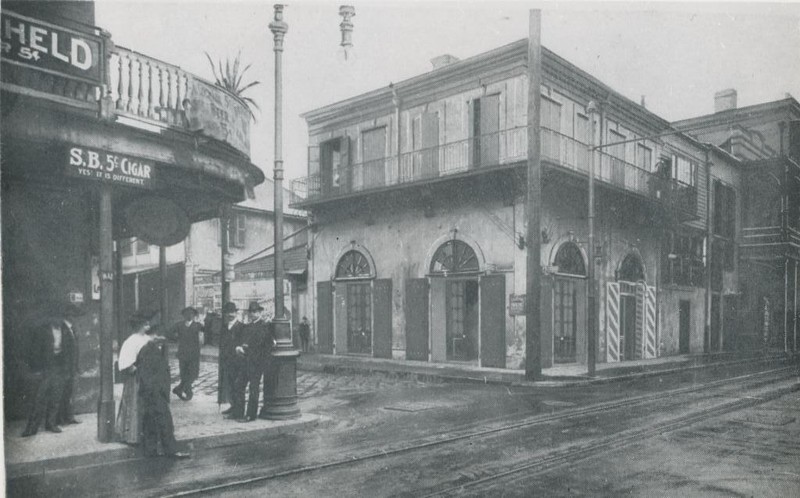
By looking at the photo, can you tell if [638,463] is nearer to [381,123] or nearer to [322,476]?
[322,476]

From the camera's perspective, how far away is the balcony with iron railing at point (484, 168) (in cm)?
1673

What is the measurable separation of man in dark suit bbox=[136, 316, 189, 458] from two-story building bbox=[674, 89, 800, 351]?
2023cm

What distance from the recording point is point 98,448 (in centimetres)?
700

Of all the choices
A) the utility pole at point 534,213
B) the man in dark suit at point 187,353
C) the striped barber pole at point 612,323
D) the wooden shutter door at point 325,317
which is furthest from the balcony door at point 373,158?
the man in dark suit at point 187,353

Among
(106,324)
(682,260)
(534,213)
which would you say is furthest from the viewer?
(682,260)

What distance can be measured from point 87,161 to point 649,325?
19.2m

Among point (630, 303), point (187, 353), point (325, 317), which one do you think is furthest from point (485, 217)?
point (187, 353)

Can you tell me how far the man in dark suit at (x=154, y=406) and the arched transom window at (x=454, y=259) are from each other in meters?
11.6

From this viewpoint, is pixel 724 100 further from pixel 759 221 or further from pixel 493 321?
pixel 493 321

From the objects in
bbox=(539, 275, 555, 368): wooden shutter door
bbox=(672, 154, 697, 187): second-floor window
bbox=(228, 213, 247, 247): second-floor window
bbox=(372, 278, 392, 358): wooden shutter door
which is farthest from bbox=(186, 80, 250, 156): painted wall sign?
bbox=(672, 154, 697, 187): second-floor window

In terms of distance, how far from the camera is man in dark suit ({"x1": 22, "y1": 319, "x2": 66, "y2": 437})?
7.57 m

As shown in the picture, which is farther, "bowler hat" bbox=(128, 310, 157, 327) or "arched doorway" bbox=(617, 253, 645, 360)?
"arched doorway" bbox=(617, 253, 645, 360)

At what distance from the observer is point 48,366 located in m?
7.66

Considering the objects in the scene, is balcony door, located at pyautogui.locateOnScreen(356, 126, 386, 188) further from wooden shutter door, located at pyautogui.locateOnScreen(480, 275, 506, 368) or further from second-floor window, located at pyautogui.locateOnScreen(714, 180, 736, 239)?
second-floor window, located at pyautogui.locateOnScreen(714, 180, 736, 239)
